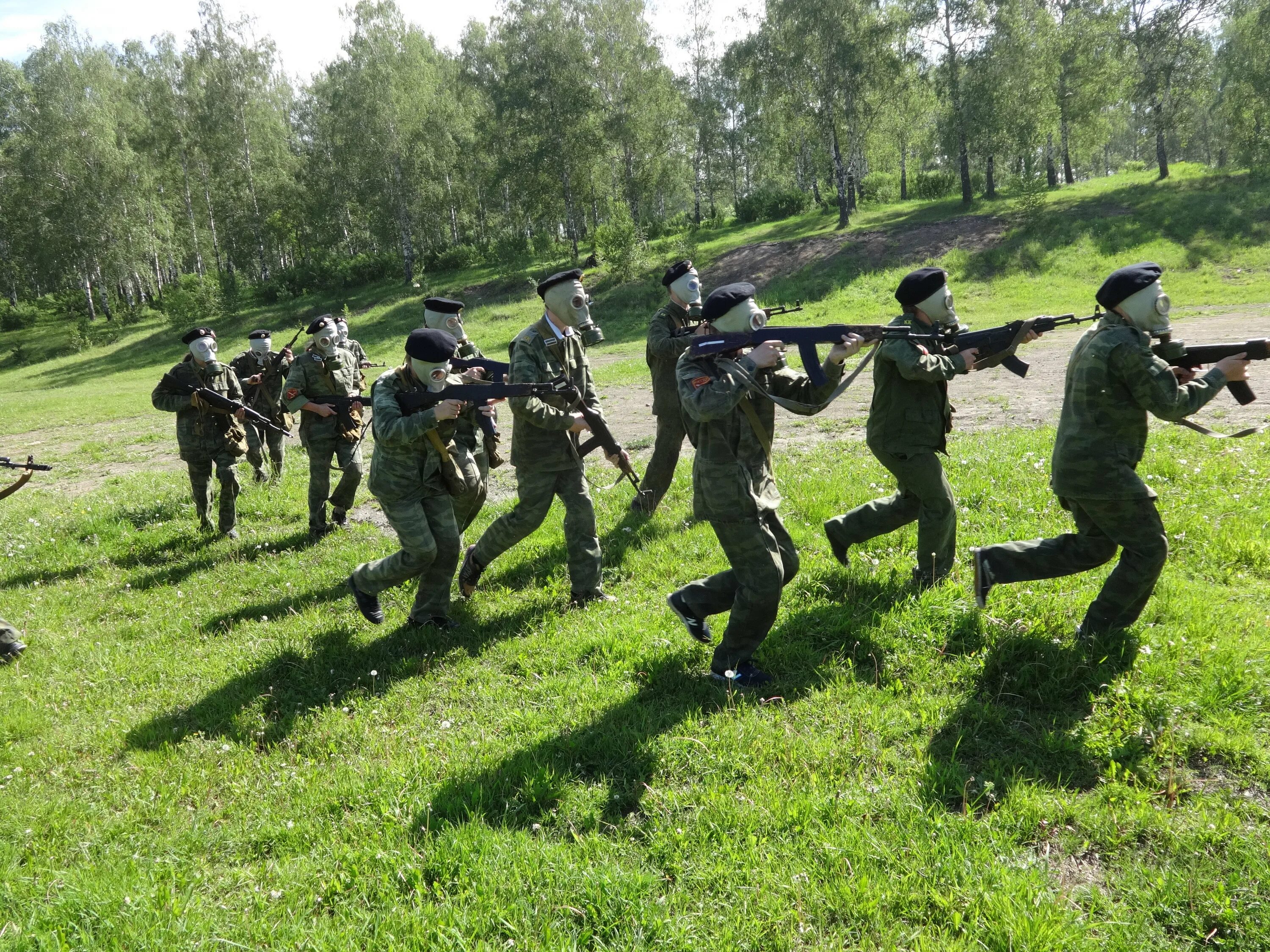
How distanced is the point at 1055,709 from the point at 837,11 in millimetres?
37015

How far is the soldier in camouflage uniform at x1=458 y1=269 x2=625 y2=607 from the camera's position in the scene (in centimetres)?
639

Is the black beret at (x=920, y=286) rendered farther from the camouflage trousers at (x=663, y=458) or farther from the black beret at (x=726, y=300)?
the camouflage trousers at (x=663, y=458)

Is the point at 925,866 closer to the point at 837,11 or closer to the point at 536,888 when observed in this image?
the point at 536,888

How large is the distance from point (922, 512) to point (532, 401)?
10.1 ft

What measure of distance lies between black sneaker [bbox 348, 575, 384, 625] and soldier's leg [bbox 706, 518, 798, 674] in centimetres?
299

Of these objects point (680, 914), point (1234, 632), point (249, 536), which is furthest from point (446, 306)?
point (1234, 632)

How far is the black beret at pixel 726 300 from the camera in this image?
493 cm

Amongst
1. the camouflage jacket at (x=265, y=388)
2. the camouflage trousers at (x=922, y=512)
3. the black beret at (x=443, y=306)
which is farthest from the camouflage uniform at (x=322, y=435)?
the camouflage trousers at (x=922, y=512)

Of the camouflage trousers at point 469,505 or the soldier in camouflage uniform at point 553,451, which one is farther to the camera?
the camouflage trousers at point 469,505

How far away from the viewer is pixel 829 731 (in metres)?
4.39

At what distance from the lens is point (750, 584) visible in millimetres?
4887

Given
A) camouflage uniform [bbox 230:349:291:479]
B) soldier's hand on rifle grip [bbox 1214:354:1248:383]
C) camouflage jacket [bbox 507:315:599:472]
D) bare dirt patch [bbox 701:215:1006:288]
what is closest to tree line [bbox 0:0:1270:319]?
bare dirt patch [bbox 701:215:1006:288]

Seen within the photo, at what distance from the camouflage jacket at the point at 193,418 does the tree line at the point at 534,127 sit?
83.9 ft

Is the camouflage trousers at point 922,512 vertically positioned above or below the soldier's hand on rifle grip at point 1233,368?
below
